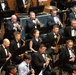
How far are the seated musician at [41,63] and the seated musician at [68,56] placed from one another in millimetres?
411

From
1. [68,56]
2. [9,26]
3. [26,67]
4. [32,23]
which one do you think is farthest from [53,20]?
[26,67]

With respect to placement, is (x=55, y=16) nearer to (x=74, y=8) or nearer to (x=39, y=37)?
(x=74, y=8)

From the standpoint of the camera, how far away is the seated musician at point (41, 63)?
665 cm

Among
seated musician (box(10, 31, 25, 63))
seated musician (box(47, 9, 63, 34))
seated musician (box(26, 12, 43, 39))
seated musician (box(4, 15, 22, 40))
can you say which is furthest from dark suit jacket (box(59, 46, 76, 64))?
seated musician (box(47, 9, 63, 34))

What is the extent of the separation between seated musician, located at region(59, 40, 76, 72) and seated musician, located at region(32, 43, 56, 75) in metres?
0.41

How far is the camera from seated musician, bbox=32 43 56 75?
6.65 metres

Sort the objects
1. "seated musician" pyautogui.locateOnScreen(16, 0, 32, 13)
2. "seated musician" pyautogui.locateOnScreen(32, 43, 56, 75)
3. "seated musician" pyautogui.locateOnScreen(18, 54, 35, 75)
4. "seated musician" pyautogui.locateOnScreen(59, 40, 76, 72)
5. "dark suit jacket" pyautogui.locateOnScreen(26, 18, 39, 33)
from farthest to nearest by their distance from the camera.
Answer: "seated musician" pyautogui.locateOnScreen(16, 0, 32, 13) < "dark suit jacket" pyautogui.locateOnScreen(26, 18, 39, 33) < "seated musician" pyautogui.locateOnScreen(59, 40, 76, 72) < "seated musician" pyautogui.locateOnScreen(32, 43, 56, 75) < "seated musician" pyautogui.locateOnScreen(18, 54, 35, 75)

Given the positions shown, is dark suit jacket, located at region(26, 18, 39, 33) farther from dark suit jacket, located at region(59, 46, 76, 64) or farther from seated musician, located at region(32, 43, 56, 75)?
seated musician, located at region(32, 43, 56, 75)

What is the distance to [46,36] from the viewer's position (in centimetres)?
805

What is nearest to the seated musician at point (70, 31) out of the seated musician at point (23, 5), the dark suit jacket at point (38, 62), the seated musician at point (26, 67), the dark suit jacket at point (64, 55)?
the dark suit jacket at point (64, 55)

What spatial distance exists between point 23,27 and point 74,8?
2.23 metres

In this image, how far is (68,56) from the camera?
23.3ft

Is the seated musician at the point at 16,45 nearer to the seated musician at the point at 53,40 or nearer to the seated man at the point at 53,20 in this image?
the seated musician at the point at 53,40

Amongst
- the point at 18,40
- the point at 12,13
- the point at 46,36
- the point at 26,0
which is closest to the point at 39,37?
the point at 46,36
